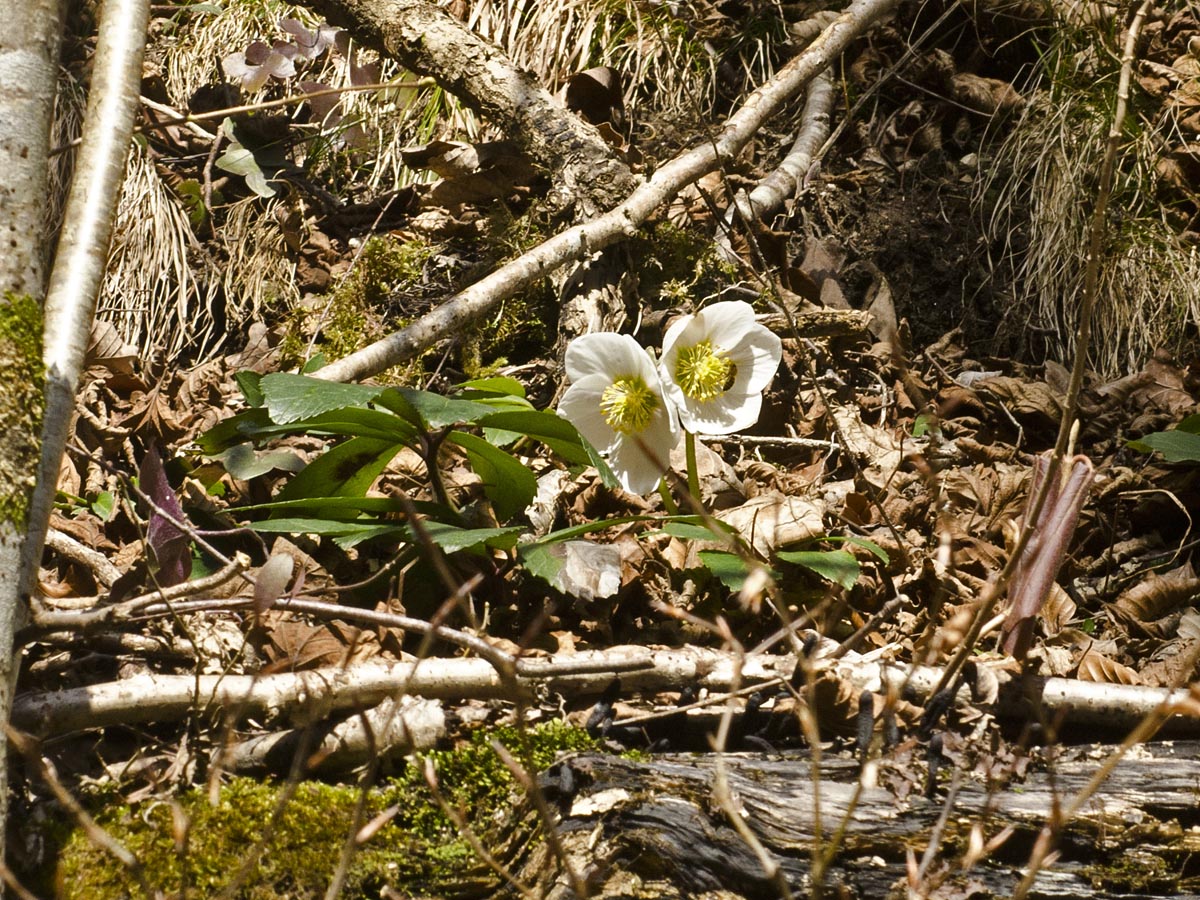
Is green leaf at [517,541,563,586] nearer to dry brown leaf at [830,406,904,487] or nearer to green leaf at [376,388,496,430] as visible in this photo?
green leaf at [376,388,496,430]

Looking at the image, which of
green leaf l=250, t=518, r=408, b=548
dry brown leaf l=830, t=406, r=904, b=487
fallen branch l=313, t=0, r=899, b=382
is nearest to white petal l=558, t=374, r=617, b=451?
green leaf l=250, t=518, r=408, b=548

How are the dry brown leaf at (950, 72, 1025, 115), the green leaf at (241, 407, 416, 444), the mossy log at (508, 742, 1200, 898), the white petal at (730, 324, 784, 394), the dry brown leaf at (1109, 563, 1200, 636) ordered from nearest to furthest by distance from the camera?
the mossy log at (508, 742, 1200, 898), the green leaf at (241, 407, 416, 444), the white petal at (730, 324, 784, 394), the dry brown leaf at (1109, 563, 1200, 636), the dry brown leaf at (950, 72, 1025, 115)

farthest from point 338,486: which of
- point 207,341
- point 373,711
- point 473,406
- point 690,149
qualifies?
point 690,149

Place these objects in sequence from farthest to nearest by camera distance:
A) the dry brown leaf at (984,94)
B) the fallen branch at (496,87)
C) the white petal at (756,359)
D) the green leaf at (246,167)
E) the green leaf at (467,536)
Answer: the dry brown leaf at (984,94)
the green leaf at (246,167)
the fallen branch at (496,87)
the white petal at (756,359)
the green leaf at (467,536)

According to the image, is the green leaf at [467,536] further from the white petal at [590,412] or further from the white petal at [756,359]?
the white petal at [756,359]

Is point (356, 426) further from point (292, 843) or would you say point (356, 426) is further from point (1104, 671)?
point (1104, 671)

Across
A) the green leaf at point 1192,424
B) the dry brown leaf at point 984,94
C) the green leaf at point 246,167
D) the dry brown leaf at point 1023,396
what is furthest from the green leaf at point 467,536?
the dry brown leaf at point 984,94

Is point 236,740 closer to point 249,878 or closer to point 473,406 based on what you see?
point 249,878

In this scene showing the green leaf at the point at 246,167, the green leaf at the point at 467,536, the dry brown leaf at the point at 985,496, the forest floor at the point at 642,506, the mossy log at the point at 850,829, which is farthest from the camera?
the green leaf at the point at 246,167
